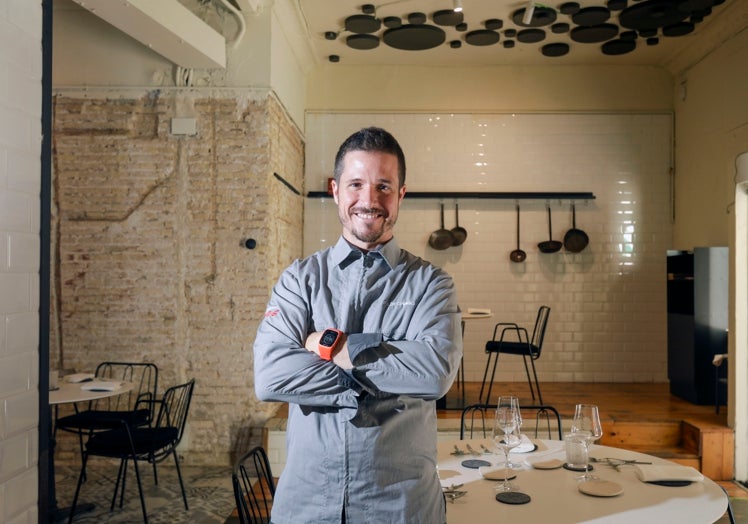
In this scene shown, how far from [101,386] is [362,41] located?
4081 mm

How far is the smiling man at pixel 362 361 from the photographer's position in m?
1.54

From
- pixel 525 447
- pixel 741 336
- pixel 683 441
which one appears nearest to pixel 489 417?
pixel 683 441

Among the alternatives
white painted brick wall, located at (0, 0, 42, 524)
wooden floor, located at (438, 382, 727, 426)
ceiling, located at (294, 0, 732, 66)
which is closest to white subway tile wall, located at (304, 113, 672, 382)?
wooden floor, located at (438, 382, 727, 426)

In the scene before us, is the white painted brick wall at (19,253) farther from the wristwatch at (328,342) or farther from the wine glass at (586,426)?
the wine glass at (586,426)

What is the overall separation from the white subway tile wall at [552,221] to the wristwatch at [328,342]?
5.66 meters

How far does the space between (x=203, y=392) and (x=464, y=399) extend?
7.57ft

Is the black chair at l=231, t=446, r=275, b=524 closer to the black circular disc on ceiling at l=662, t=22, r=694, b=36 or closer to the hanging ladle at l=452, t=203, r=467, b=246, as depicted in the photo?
the hanging ladle at l=452, t=203, r=467, b=246

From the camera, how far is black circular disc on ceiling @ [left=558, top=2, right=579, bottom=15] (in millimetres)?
5590

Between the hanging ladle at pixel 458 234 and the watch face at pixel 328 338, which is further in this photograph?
the hanging ladle at pixel 458 234

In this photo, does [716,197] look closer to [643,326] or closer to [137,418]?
[643,326]

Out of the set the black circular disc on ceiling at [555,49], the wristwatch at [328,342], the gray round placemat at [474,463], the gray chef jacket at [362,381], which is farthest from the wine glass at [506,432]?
the black circular disc on ceiling at [555,49]

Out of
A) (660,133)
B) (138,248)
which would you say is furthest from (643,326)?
(138,248)

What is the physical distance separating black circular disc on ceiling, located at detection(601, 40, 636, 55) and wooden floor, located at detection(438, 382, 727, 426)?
3419 millimetres

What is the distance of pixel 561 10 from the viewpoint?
570 centimetres
